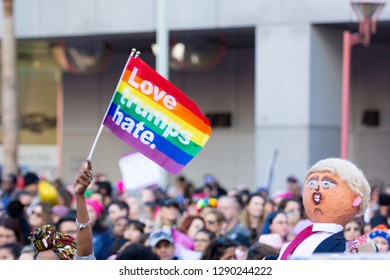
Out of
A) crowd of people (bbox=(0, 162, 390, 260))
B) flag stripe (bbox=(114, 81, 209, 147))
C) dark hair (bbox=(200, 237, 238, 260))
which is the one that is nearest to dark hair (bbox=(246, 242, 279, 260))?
crowd of people (bbox=(0, 162, 390, 260))

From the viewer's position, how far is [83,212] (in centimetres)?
493

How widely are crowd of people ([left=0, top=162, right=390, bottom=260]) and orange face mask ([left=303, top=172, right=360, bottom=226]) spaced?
105 centimetres

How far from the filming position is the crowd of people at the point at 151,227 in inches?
205

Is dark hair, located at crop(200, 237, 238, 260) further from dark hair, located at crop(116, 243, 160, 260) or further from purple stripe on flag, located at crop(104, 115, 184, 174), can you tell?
dark hair, located at crop(116, 243, 160, 260)

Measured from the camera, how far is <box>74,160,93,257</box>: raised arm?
15.8ft

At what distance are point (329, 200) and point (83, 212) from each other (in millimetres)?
1215

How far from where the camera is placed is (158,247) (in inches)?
331

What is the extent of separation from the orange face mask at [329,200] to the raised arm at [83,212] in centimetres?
102

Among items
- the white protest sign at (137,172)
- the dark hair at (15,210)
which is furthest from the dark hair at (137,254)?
the white protest sign at (137,172)

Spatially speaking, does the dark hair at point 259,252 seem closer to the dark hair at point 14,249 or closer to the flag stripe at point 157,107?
the flag stripe at point 157,107

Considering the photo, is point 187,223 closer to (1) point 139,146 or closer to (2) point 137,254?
(1) point 139,146

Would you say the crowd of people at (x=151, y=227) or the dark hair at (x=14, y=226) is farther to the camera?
the dark hair at (x=14, y=226)

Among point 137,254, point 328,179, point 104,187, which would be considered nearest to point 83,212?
point 137,254
